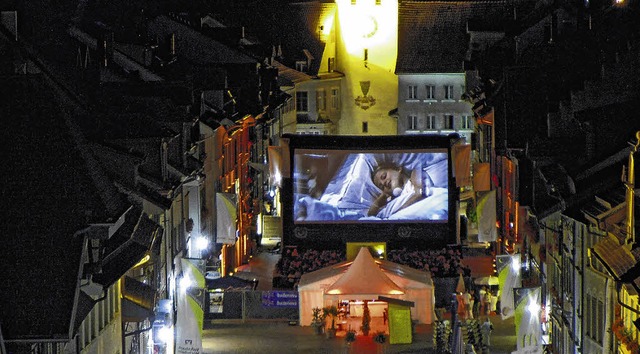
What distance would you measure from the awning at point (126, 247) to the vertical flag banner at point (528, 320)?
12428 millimetres

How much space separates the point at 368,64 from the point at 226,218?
44.5m

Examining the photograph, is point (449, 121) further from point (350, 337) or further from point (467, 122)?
point (350, 337)

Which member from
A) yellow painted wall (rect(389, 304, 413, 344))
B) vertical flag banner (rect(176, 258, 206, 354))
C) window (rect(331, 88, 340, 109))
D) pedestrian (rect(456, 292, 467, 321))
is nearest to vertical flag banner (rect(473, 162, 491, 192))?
pedestrian (rect(456, 292, 467, 321))

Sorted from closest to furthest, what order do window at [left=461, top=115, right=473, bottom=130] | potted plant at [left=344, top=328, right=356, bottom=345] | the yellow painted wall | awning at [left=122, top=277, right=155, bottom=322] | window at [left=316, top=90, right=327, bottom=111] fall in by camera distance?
1. awning at [left=122, top=277, right=155, bottom=322]
2. potted plant at [left=344, top=328, right=356, bottom=345]
3. the yellow painted wall
4. window at [left=461, top=115, right=473, bottom=130]
5. window at [left=316, top=90, right=327, bottom=111]

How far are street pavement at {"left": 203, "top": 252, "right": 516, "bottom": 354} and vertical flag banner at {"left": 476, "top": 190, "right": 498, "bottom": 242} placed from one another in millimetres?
9112

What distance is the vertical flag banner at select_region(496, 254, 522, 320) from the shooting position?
5412 cm

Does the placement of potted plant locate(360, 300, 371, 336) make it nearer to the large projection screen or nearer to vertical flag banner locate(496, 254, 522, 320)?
vertical flag banner locate(496, 254, 522, 320)

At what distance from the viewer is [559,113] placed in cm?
4450

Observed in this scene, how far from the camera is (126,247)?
121 ft

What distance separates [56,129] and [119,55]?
2083 centimetres

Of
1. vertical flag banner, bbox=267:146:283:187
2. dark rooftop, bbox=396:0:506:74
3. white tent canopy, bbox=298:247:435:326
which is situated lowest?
white tent canopy, bbox=298:247:435:326

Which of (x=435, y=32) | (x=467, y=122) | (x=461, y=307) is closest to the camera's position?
(x=461, y=307)

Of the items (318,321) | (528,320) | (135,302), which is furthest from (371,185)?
(135,302)

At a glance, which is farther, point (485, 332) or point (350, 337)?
point (350, 337)
